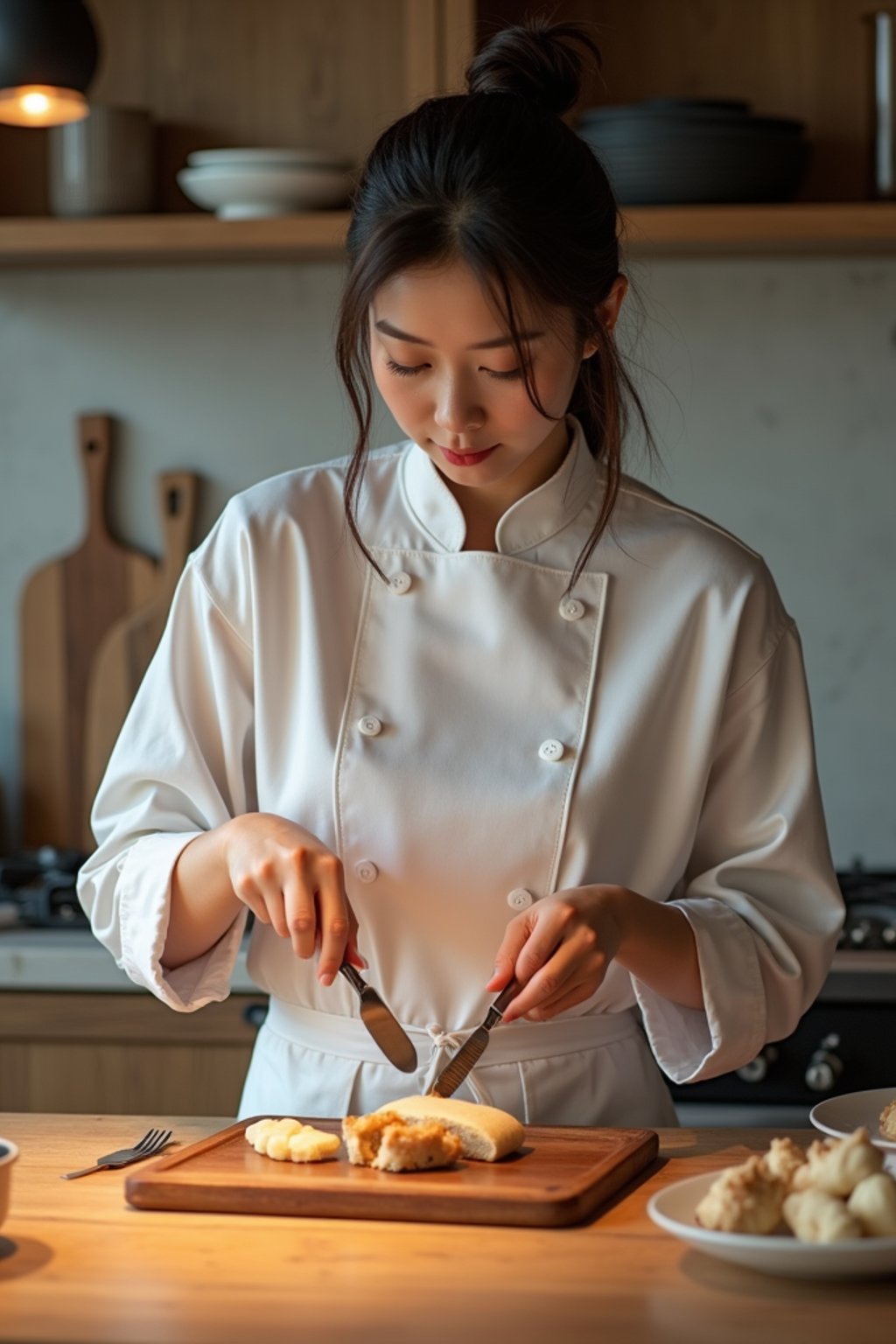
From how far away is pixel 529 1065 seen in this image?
1.41 metres

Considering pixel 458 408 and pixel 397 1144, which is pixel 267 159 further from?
pixel 397 1144

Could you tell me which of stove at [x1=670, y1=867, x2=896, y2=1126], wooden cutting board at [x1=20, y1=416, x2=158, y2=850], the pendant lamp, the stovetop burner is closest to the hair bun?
the pendant lamp

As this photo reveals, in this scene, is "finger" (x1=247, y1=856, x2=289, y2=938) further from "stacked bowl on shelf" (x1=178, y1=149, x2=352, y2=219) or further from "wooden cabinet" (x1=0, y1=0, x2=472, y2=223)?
"wooden cabinet" (x1=0, y1=0, x2=472, y2=223)

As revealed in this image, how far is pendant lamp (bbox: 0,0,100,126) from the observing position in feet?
5.27

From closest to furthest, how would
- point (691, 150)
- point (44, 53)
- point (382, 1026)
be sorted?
1. point (382, 1026)
2. point (44, 53)
3. point (691, 150)

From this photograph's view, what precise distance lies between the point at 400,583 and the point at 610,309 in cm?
29

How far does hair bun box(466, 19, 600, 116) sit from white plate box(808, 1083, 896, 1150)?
2.75 feet

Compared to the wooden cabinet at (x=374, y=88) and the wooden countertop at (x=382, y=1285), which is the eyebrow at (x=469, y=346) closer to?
the wooden countertop at (x=382, y=1285)

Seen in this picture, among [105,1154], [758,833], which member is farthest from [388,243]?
[105,1154]

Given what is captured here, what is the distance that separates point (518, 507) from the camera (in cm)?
148

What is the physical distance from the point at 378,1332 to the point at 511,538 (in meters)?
0.76

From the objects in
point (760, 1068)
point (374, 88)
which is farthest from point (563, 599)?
point (374, 88)

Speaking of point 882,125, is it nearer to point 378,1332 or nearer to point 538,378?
point 538,378

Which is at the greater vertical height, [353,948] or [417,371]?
[417,371]
